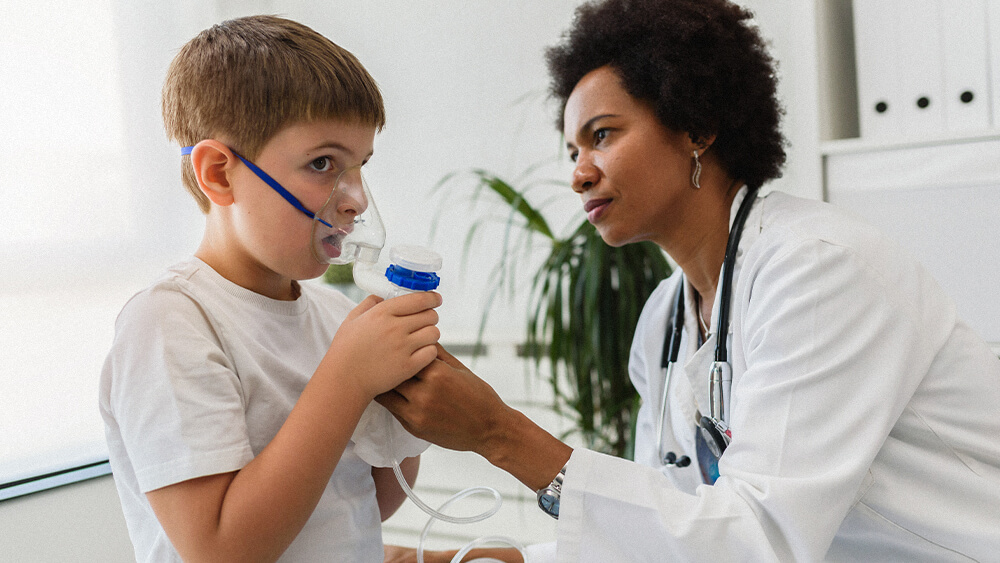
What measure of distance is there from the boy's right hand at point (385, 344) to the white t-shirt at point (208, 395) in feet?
0.42

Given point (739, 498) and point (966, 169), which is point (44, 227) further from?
point (966, 169)

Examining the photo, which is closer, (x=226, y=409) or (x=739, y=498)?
(x=226, y=409)

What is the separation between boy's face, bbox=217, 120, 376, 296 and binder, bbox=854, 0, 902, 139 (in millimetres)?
1405

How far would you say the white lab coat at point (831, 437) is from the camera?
0.94m

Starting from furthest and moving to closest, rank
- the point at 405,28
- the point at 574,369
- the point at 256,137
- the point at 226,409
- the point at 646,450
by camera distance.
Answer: the point at 405,28 < the point at 574,369 < the point at 646,450 < the point at 256,137 < the point at 226,409

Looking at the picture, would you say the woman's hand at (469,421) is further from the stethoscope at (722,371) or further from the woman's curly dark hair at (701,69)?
the woman's curly dark hair at (701,69)

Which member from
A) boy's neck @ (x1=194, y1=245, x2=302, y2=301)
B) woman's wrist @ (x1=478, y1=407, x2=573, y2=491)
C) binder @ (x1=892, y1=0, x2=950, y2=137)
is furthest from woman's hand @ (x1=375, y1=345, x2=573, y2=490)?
binder @ (x1=892, y1=0, x2=950, y2=137)

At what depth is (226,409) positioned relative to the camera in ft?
2.66

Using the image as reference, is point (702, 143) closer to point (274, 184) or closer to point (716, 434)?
point (716, 434)

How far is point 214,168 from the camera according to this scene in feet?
3.17

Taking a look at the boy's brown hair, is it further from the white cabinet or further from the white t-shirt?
the white cabinet

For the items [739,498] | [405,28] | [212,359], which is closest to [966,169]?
[739,498]

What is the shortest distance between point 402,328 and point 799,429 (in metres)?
0.55

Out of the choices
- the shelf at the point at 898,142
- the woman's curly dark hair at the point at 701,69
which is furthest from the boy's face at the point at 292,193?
the shelf at the point at 898,142
